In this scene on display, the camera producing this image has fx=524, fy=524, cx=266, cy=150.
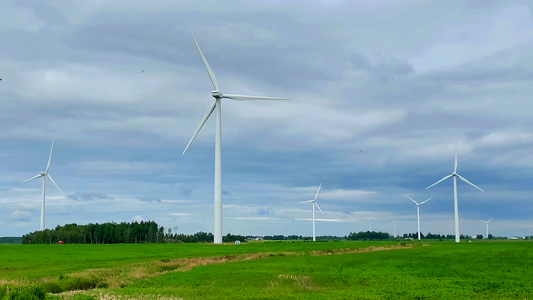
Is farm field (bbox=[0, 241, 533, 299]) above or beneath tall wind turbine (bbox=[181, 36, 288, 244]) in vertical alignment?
beneath

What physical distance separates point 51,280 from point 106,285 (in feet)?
15.5

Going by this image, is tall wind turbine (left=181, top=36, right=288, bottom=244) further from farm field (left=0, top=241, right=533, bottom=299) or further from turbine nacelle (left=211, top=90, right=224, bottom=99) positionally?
farm field (left=0, top=241, right=533, bottom=299)

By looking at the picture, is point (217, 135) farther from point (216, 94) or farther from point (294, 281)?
point (294, 281)

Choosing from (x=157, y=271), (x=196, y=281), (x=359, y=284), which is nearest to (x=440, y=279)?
(x=359, y=284)

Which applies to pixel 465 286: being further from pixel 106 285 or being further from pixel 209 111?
pixel 209 111

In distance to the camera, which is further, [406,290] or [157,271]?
[157,271]

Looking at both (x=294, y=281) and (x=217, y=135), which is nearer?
(x=294, y=281)

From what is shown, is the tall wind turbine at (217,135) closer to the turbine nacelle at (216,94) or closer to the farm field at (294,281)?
the turbine nacelle at (216,94)

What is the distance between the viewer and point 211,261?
73688 millimetres

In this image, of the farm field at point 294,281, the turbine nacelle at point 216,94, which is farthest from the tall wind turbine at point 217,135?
the farm field at point 294,281

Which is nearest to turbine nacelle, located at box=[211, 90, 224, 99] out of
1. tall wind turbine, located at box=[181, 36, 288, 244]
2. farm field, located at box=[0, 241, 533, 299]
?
tall wind turbine, located at box=[181, 36, 288, 244]

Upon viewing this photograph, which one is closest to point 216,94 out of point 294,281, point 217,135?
point 217,135

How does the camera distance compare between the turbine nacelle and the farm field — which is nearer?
the farm field

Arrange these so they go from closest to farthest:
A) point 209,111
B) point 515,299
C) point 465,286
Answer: point 515,299
point 465,286
point 209,111
